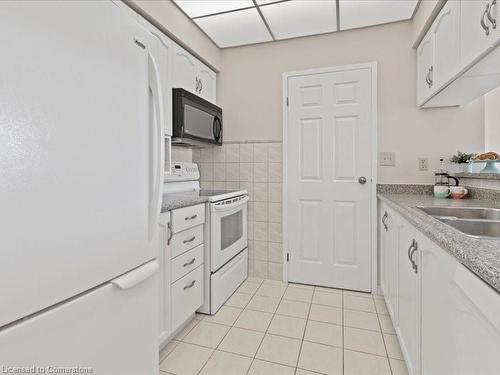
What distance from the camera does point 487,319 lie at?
0.61m

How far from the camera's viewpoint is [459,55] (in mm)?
1552

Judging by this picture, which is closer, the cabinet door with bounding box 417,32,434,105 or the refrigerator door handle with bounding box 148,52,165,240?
the refrigerator door handle with bounding box 148,52,165,240

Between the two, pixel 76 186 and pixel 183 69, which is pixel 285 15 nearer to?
pixel 183 69

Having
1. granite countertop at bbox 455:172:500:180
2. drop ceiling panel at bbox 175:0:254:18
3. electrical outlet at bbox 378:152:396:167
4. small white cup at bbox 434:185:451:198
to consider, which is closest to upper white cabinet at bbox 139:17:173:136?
drop ceiling panel at bbox 175:0:254:18

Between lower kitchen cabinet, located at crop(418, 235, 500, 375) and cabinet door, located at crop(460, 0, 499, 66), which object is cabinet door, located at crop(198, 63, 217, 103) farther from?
lower kitchen cabinet, located at crop(418, 235, 500, 375)

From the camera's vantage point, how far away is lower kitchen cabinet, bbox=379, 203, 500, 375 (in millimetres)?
635

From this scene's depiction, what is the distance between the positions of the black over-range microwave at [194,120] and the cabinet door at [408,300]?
158 cm

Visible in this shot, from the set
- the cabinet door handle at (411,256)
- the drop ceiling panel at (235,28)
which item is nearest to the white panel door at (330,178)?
the drop ceiling panel at (235,28)

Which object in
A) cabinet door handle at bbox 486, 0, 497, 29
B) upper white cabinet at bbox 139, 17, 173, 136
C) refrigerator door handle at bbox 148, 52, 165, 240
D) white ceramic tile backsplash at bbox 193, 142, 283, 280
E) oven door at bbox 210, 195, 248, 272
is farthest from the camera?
white ceramic tile backsplash at bbox 193, 142, 283, 280

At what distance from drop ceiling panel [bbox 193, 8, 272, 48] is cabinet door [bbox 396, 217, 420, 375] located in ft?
6.35

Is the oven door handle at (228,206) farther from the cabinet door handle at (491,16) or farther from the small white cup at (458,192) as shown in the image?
the cabinet door handle at (491,16)

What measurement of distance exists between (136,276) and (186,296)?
975 millimetres

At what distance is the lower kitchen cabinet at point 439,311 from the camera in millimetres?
635

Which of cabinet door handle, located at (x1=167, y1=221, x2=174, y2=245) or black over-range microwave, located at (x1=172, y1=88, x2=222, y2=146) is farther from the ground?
black over-range microwave, located at (x1=172, y1=88, x2=222, y2=146)
